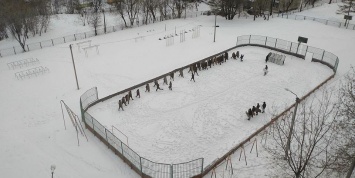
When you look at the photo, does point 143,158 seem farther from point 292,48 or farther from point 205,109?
point 292,48

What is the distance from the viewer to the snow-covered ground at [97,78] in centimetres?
1772

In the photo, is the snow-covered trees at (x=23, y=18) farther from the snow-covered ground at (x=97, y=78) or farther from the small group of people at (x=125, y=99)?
the small group of people at (x=125, y=99)

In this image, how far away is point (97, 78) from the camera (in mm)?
28016

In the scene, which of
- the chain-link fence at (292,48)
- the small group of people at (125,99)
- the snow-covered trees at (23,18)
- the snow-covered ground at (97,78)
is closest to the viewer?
the snow-covered ground at (97,78)

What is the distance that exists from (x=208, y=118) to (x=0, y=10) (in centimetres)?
3343

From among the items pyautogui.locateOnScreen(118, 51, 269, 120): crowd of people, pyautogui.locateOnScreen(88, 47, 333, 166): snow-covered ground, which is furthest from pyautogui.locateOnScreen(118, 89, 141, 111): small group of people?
pyautogui.locateOnScreen(88, 47, 333, 166): snow-covered ground

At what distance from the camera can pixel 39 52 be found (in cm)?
3491

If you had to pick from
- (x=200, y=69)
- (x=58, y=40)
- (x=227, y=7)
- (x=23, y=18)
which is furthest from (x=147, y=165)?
(x=227, y=7)

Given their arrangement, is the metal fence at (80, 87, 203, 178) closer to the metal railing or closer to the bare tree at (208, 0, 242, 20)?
the metal railing

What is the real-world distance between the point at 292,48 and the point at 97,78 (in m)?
22.7

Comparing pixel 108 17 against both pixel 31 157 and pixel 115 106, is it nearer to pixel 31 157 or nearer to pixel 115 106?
pixel 115 106

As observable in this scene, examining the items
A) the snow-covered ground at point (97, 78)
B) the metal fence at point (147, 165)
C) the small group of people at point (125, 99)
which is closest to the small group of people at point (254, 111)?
the snow-covered ground at point (97, 78)

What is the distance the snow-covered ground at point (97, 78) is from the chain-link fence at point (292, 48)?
1037 mm

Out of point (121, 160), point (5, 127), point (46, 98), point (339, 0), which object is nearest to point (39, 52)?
point (46, 98)
